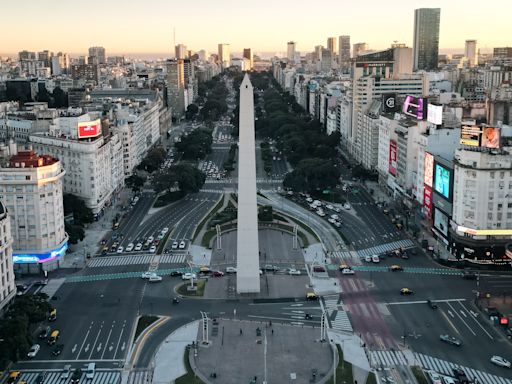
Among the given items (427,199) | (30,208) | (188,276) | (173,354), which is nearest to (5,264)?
(30,208)

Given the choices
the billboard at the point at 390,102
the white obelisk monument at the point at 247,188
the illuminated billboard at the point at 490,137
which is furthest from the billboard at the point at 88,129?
the billboard at the point at 390,102

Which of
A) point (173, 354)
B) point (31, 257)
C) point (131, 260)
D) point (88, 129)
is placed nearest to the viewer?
point (173, 354)

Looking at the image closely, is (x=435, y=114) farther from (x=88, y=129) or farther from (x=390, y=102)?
(x=88, y=129)

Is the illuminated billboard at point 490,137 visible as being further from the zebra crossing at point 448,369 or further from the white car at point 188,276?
the white car at point 188,276

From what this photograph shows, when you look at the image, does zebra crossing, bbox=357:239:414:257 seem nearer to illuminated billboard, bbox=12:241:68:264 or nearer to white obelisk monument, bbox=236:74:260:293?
white obelisk monument, bbox=236:74:260:293

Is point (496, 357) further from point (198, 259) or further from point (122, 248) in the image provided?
point (122, 248)
